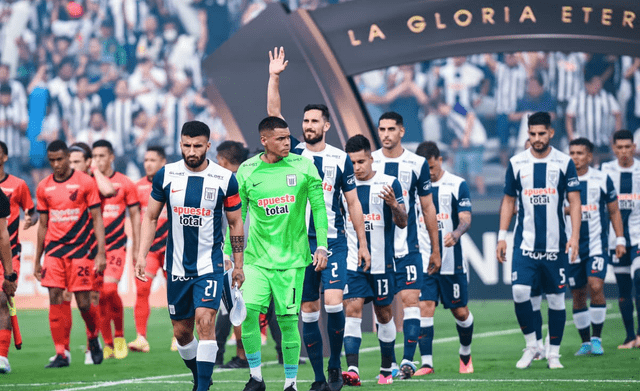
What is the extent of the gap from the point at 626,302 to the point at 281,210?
19.5 ft

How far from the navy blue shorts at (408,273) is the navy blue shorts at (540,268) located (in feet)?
3.40

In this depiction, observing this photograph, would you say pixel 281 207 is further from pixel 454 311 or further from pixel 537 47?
pixel 537 47

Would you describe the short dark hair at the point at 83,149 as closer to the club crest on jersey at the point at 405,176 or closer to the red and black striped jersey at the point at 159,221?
the red and black striped jersey at the point at 159,221

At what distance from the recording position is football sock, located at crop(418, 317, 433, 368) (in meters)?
9.24

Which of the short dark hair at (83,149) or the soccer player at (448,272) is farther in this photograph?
the short dark hair at (83,149)

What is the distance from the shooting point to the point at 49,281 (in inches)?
408

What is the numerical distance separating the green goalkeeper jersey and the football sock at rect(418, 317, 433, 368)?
2.48 m

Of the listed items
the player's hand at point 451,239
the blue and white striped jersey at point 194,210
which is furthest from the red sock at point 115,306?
the blue and white striped jersey at point 194,210

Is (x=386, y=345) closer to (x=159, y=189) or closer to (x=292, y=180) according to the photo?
(x=292, y=180)

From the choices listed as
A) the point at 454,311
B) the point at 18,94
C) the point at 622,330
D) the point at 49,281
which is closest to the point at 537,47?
the point at 454,311

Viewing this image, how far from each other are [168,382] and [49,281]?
2.47m

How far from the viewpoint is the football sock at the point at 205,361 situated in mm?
6719

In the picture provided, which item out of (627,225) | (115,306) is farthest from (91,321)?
(627,225)

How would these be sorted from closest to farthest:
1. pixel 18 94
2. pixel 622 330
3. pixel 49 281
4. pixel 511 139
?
1. pixel 49 281
2. pixel 622 330
3. pixel 511 139
4. pixel 18 94
